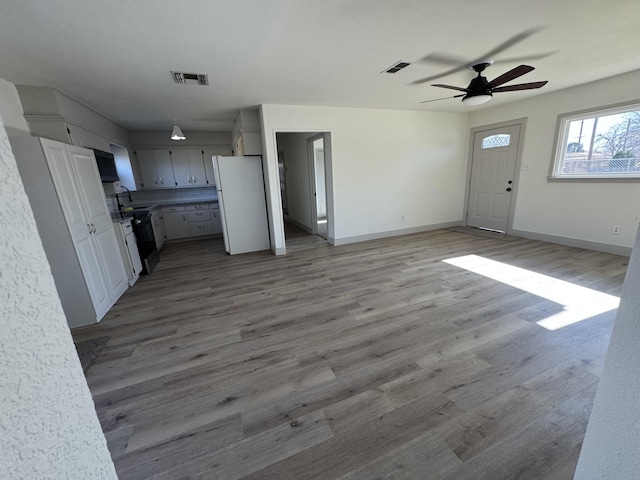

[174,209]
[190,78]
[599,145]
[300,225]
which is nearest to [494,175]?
[599,145]

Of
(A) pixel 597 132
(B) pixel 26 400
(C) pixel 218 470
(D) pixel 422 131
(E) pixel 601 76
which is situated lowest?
(C) pixel 218 470

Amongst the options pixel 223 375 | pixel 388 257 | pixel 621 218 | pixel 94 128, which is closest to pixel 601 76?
pixel 621 218

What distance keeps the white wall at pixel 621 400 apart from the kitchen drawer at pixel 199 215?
649 cm

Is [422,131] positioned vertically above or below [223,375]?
above

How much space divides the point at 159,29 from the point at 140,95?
1.83 m

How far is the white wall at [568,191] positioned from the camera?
145 inches

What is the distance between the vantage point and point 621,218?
377 centimetres

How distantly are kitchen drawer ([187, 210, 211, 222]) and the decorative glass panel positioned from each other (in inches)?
253

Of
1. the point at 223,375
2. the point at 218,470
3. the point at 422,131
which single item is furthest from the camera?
the point at 422,131

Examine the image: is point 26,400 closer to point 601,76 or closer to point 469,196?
point 601,76

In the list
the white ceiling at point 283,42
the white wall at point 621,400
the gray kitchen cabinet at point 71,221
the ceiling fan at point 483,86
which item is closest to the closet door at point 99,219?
the gray kitchen cabinet at point 71,221

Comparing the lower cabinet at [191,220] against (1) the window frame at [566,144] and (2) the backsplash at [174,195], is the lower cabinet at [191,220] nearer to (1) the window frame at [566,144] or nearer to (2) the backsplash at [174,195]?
(2) the backsplash at [174,195]

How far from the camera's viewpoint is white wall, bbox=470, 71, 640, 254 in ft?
12.1

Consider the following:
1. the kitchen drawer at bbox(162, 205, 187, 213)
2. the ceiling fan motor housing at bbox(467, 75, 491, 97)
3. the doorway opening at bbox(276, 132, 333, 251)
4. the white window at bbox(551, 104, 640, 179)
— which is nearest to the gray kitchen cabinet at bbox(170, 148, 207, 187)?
the kitchen drawer at bbox(162, 205, 187, 213)
